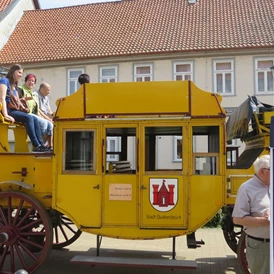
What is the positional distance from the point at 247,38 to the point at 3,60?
11452 millimetres

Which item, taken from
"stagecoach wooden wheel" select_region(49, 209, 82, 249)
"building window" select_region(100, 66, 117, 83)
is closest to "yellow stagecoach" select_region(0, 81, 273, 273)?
"stagecoach wooden wheel" select_region(49, 209, 82, 249)

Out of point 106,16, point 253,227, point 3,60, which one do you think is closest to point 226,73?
point 106,16

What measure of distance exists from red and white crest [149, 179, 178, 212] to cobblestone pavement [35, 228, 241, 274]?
1374 millimetres

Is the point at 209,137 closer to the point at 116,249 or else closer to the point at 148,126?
the point at 148,126

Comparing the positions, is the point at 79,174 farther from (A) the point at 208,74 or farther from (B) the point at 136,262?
(A) the point at 208,74

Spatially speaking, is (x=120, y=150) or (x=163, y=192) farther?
(x=120, y=150)

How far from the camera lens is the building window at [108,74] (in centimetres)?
1694

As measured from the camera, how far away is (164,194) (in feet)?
16.0

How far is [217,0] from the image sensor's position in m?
19.4

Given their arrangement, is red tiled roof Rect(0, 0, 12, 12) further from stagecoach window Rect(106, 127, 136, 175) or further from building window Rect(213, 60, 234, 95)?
stagecoach window Rect(106, 127, 136, 175)

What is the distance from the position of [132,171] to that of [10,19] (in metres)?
17.6

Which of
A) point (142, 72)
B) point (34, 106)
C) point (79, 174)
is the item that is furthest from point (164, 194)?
point (142, 72)

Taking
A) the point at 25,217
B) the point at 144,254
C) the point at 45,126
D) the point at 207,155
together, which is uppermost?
the point at 45,126

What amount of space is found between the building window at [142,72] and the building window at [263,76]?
4.60m
